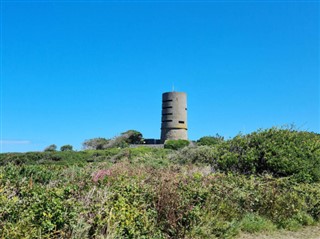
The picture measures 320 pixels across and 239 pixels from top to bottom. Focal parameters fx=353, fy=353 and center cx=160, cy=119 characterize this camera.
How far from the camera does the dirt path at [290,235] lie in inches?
237

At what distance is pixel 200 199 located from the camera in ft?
18.9

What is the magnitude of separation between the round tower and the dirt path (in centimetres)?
2779

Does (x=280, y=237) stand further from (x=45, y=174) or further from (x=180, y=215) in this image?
(x=45, y=174)

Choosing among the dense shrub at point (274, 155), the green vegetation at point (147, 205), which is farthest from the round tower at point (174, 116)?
the green vegetation at point (147, 205)

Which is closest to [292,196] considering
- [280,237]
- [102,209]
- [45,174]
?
[280,237]

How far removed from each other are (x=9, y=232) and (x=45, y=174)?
3641 mm

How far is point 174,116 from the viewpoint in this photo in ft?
114

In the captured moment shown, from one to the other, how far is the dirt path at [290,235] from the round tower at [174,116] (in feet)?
91.2

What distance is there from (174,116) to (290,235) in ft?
93.3

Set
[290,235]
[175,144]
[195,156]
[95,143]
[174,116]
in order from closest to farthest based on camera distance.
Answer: [290,235] → [195,156] → [175,144] → [174,116] → [95,143]

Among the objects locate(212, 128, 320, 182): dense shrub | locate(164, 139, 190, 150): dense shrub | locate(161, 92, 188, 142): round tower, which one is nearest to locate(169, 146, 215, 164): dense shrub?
locate(212, 128, 320, 182): dense shrub

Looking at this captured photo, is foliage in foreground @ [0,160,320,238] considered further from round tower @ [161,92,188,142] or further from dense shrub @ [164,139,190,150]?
round tower @ [161,92,188,142]

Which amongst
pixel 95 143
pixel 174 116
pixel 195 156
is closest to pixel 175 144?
pixel 174 116

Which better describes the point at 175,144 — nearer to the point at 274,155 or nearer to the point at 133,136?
the point at 133,136
